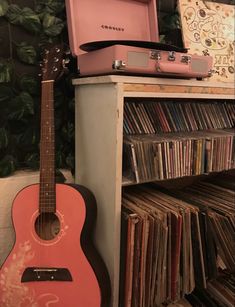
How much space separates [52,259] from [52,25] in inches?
37.0

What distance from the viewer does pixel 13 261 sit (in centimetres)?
108

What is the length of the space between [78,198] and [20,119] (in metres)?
0.43

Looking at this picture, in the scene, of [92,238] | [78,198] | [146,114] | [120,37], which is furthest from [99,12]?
[92,238]

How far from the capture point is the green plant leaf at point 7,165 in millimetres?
1196

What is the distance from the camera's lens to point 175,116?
1312 millimetres

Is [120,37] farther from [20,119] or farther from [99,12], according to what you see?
[20,119]

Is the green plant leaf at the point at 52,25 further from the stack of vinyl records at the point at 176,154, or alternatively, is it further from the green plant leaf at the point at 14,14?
the stack of vinyl records at the point at 176,154

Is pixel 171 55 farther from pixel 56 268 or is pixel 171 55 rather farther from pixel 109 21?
pixel 56 268

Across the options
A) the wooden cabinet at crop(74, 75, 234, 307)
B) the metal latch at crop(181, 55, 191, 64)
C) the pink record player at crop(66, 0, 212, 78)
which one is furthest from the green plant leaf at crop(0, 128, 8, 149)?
the metal latch at crop(181, 55, 191, 64)

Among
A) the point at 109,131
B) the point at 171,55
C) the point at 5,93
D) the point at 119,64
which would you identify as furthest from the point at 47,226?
the point at 171,55

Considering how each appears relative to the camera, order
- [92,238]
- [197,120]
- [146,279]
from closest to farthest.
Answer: [146,279], [92,238], [197,120]

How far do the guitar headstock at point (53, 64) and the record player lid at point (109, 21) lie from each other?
0.26 ft

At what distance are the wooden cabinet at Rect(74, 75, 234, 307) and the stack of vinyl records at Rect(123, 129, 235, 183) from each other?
0.25 ft

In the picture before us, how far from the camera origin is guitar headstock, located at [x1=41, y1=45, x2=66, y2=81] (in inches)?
44.1
